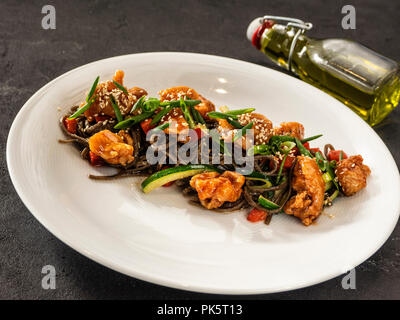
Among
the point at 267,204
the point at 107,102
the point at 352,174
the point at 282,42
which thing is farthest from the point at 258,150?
the point at 282,42

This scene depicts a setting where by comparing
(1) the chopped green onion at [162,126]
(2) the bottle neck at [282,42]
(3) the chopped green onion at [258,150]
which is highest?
(2) the bottle neck at [282,42]

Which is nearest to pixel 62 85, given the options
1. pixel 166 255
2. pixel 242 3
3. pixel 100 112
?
pixel 100 112

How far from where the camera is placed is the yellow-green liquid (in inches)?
158

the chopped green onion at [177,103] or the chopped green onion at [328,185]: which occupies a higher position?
the chopped green onion at [177,103]

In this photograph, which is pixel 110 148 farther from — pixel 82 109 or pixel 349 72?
pixel 349 72

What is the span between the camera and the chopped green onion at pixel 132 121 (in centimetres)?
318

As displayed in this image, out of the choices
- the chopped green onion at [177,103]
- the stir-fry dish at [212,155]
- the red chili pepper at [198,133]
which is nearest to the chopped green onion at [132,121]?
the stir-fry dish at [212,155]

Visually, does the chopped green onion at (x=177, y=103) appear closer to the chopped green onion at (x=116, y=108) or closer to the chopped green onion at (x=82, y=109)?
the chopped green onion at (x=116, y=108)

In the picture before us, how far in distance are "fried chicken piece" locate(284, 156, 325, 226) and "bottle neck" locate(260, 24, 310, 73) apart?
1.66 m

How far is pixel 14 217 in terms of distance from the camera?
296 centimetres

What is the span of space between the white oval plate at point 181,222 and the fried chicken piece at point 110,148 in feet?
0.44

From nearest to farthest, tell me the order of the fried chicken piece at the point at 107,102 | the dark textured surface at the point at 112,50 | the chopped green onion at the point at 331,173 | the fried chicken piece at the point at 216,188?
the dark textured surface at the point at 112,50
the fried chicken piece at the point at 216,188
the chopped green onion at the point at 331,173
the fried chicken piece at the point at 107,102

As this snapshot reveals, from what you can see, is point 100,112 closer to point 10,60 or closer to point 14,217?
point 14,217

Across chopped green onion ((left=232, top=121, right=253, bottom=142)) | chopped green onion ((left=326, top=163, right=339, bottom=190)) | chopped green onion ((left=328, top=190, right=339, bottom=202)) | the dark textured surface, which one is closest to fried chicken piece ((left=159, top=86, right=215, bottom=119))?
chopped green onion ((left=232, top=121, right=253, bottom=142))
